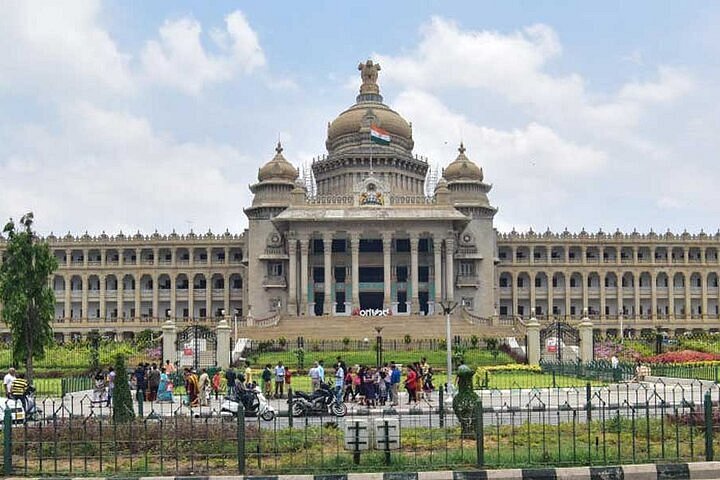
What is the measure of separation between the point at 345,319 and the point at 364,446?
45.6m

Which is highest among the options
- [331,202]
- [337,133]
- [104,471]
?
[337,133]

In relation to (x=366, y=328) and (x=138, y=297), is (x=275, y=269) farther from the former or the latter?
(x=366, y=328)

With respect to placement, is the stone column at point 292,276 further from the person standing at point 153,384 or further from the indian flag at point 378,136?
the person standing at point 153,384

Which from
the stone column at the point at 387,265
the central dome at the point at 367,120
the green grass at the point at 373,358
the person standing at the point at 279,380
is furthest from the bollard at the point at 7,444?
the central dome at the point at 367,120

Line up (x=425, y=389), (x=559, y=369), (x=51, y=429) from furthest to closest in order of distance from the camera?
(x=559, y=369) < (x=425, y=389) < (x=51, y=429)

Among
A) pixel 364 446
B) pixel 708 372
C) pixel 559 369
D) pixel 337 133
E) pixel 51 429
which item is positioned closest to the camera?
pixel 364 446

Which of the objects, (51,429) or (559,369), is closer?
(51,429)

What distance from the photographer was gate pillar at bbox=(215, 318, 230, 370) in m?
46.4

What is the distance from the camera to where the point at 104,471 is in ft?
52.9

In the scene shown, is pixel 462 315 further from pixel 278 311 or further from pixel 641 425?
pixel 641 425

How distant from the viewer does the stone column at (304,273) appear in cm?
6994

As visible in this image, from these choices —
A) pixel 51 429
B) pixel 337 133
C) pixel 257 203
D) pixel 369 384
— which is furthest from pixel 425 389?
pixel 337 133

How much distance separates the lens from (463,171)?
81625mm

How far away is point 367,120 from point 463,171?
967 cm
